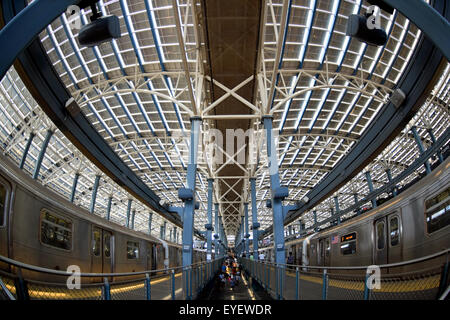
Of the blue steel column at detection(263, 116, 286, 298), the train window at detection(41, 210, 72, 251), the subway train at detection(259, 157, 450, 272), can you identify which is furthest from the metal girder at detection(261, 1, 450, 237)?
the train window at detection(41, 210, 72, 251)

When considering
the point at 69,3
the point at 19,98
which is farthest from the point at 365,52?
the point at 19,98

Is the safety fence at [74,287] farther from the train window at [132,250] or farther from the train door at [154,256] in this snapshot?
the train door at [154,256]

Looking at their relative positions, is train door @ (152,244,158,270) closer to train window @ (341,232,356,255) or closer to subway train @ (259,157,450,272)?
subway train @ (259,157,450,272)

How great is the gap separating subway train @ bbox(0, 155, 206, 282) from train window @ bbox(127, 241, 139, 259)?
72cm

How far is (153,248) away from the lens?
2111cm

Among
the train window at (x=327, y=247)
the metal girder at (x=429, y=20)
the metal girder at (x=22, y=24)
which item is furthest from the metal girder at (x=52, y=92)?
the train window at (x=327, y=247)

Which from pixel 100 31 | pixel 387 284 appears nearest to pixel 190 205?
pixel 100 31

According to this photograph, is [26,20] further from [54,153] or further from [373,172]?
[373,172]

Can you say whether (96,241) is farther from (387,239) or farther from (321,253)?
(321,253)

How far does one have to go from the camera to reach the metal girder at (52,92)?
231 inches

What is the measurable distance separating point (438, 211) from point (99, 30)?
31.4 feet

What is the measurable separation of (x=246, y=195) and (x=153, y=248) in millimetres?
15940

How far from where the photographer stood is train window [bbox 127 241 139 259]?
52.3ft

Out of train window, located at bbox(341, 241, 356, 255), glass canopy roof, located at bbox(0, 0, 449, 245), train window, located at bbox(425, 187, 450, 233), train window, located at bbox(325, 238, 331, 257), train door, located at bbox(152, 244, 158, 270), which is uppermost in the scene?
glass canopy roof, located at bbox(0, 0, 449, 245)
